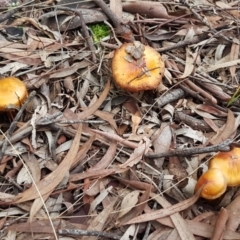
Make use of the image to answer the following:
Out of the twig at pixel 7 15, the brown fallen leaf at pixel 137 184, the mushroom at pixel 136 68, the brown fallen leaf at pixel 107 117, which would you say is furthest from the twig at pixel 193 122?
the twig at pixel 7 15

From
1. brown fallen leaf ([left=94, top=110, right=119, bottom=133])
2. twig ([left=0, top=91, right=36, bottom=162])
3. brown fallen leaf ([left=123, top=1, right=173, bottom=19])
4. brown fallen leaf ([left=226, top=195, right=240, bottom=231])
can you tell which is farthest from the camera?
brown fallen leaf ([left=123, top=1, right=173, bottom=19])

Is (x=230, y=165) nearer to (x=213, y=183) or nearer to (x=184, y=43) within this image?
(x=213, y=183)

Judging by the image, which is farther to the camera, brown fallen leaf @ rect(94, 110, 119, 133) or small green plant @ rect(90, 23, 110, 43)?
small green plant @ rect(90, 23, 110, 43)

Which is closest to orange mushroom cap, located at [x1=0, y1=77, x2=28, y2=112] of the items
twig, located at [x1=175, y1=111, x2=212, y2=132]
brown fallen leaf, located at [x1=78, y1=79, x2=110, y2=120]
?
brown fallen leaf, located at [x1=78, y1=79, x2=110, y2=120]

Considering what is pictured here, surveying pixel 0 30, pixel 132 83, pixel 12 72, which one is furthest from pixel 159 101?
pixel 0 30

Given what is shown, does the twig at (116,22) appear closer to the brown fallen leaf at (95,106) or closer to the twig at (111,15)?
the twig at (111,15)

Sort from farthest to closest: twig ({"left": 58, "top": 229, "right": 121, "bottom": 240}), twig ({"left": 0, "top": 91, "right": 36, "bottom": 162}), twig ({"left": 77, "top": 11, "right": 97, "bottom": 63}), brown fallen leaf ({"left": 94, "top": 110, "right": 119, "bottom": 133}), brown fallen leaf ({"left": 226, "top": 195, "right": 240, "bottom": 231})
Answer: twig ({"left": 77, "top": 11, "right": 97, "bottom": 63}) < brown fallen leaf ({"left": 94, "top": 110, "right": 119, "bottom": 133}) < twig ({"left": 0, "top": 91, "right": 36, "bottom": 162}) < brown fallen leaf ({"left": 226, "top": 195, "right": 240, "bottom": 231}) < twig ({"left": 58, "top": 229, "right": 121, "bottom": 240})

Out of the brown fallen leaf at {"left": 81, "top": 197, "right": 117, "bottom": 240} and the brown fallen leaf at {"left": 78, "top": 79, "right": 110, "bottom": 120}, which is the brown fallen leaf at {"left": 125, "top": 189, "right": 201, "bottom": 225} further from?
the brown fallen leaf at {"left": 78, "top": 79, "right": 110, "bottom": 120}
